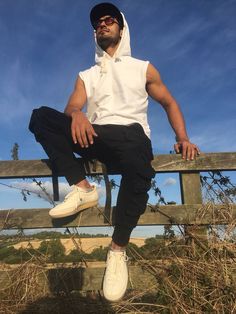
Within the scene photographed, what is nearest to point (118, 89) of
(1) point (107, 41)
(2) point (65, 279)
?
(1) point (107, 41)

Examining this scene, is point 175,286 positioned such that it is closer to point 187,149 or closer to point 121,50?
point 187,149

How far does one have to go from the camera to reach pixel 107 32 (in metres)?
4.05

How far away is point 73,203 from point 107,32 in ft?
6.25

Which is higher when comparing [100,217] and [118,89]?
[118,89]

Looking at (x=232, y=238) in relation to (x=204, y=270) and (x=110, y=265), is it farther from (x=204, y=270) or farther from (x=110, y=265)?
(x=110, y=265)

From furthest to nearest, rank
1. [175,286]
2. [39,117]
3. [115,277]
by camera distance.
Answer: [39,117]
[115,277]
[175,286]

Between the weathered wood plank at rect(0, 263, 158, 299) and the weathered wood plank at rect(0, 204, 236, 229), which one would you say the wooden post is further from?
the weathered wood plank at rect(0, 263, 158, 299)

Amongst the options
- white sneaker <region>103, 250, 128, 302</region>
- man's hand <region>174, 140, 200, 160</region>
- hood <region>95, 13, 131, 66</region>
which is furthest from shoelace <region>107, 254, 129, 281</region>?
hood <region>95, 13, 131, 66</region>

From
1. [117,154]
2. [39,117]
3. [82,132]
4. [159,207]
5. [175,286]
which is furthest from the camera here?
[159,207]

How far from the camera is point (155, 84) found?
399 cm

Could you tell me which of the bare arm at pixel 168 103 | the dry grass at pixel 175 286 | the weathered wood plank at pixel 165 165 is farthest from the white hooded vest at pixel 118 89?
the dry grass at pixel 175 286

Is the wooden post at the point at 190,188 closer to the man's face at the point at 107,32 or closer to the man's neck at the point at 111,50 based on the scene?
the man's neck at the point at 111,50

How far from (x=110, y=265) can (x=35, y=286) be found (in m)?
0.77

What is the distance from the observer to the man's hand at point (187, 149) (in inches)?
144
